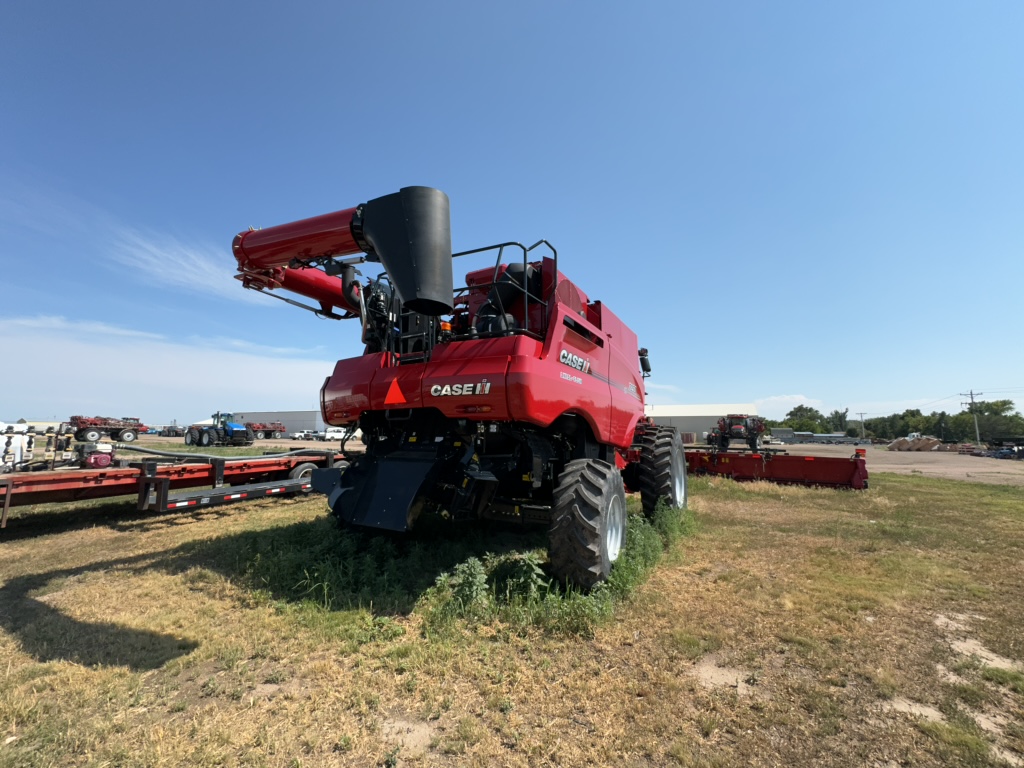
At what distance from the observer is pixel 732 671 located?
3.12m

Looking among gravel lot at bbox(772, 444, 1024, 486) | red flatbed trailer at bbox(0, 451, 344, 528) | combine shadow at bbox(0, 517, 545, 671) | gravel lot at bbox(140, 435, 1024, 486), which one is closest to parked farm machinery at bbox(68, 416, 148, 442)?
gravel lot at bbox(140, 435, 1024, 486)

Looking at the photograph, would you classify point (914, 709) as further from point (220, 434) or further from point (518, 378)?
point (220, 434)

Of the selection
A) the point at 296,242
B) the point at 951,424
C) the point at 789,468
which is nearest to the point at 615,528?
the point at 296,242

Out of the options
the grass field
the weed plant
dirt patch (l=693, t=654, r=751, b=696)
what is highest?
the weed plant

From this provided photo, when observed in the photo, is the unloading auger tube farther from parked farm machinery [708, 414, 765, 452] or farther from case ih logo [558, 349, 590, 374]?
parked farm machinery [708, 414, 765, 452]

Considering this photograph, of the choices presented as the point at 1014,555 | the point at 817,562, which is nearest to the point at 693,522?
the point at 817,562

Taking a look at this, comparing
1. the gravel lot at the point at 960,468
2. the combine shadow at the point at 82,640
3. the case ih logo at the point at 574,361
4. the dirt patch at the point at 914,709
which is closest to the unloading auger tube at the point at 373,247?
the case ih logo at the point at 574,361

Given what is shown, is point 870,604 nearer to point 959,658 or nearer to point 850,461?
point 959,658

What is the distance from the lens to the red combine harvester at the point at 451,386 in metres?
3.59

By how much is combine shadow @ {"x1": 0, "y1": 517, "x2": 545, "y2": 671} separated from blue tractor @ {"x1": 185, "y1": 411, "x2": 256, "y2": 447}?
33.2 meters

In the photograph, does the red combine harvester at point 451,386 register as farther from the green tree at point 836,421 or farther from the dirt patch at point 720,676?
the green tree at point 836,421

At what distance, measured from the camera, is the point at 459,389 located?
4359 millimetres

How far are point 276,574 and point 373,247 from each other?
316cm

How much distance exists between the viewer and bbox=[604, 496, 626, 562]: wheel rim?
461 cm
